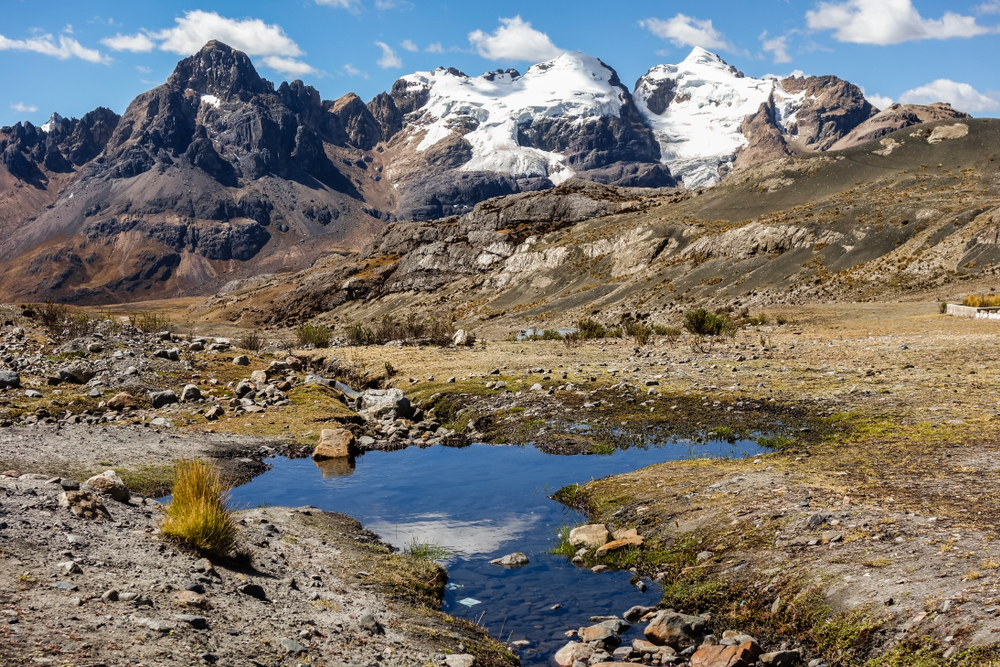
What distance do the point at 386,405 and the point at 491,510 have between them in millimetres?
12778

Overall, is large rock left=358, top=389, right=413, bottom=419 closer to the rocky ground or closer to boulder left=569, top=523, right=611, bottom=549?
the rocky ground

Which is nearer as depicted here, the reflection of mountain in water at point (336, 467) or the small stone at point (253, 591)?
the small stone at point (253, 591)

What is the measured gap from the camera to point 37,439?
19.3m

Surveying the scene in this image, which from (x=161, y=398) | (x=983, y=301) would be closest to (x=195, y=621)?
(x=161, y=398)

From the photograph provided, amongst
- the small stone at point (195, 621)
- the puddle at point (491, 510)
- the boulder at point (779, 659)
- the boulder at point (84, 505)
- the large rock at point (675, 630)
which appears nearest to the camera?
the small stone at point (195, 621)

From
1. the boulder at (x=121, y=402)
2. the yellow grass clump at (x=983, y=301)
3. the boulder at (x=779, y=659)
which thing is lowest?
the boulder at (x=779, y=659)

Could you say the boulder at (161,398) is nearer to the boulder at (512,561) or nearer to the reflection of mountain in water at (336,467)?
the reflection of mountain in water at (336,467)

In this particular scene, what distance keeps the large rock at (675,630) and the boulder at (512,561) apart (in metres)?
3.58

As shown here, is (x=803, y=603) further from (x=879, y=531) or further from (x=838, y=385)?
(x=838, y=385)

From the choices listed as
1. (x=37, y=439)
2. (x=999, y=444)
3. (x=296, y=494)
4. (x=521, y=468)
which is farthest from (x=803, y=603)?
(x=37, y=439)

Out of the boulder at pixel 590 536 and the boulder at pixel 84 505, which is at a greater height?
the boulder at pixel 84 505

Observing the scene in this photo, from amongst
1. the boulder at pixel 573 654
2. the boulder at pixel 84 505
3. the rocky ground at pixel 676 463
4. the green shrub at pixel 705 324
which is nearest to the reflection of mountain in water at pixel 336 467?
the rocky ground at pixel 676 463

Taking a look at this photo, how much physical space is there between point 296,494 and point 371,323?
361ft

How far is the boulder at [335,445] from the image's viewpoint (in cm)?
2212
